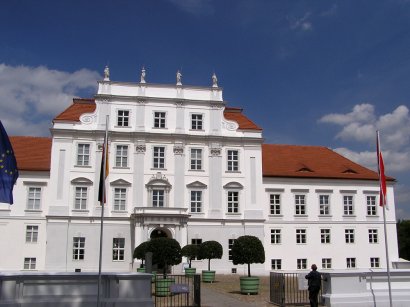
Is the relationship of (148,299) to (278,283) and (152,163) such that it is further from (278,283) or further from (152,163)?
(152,163)

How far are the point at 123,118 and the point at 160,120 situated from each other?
9.55 feet

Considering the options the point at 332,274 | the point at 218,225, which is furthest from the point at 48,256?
the point at 332,274

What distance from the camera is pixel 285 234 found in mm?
39344

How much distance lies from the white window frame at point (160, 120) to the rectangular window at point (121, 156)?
120 inches

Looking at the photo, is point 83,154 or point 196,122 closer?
point 83,154

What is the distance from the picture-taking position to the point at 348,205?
41000 mm

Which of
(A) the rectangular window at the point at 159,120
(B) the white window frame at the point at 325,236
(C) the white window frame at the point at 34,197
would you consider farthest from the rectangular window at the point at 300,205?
(C) the white window frame at the point at 34,197

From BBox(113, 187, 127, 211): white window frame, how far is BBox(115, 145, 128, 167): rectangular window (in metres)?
1.92

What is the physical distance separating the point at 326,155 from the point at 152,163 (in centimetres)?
1668

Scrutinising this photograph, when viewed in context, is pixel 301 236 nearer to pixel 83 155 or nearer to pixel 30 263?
pixel 83 155

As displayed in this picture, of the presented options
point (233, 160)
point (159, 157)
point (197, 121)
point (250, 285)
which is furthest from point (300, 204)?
point (250, 285)

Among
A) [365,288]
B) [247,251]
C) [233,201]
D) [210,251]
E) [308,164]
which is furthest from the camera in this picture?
[308,164]

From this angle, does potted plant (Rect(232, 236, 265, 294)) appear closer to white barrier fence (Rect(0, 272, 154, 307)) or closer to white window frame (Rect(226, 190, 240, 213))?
white barrier fence (Rect(0, 272, 154, 307))

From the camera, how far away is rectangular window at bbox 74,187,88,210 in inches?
1438
